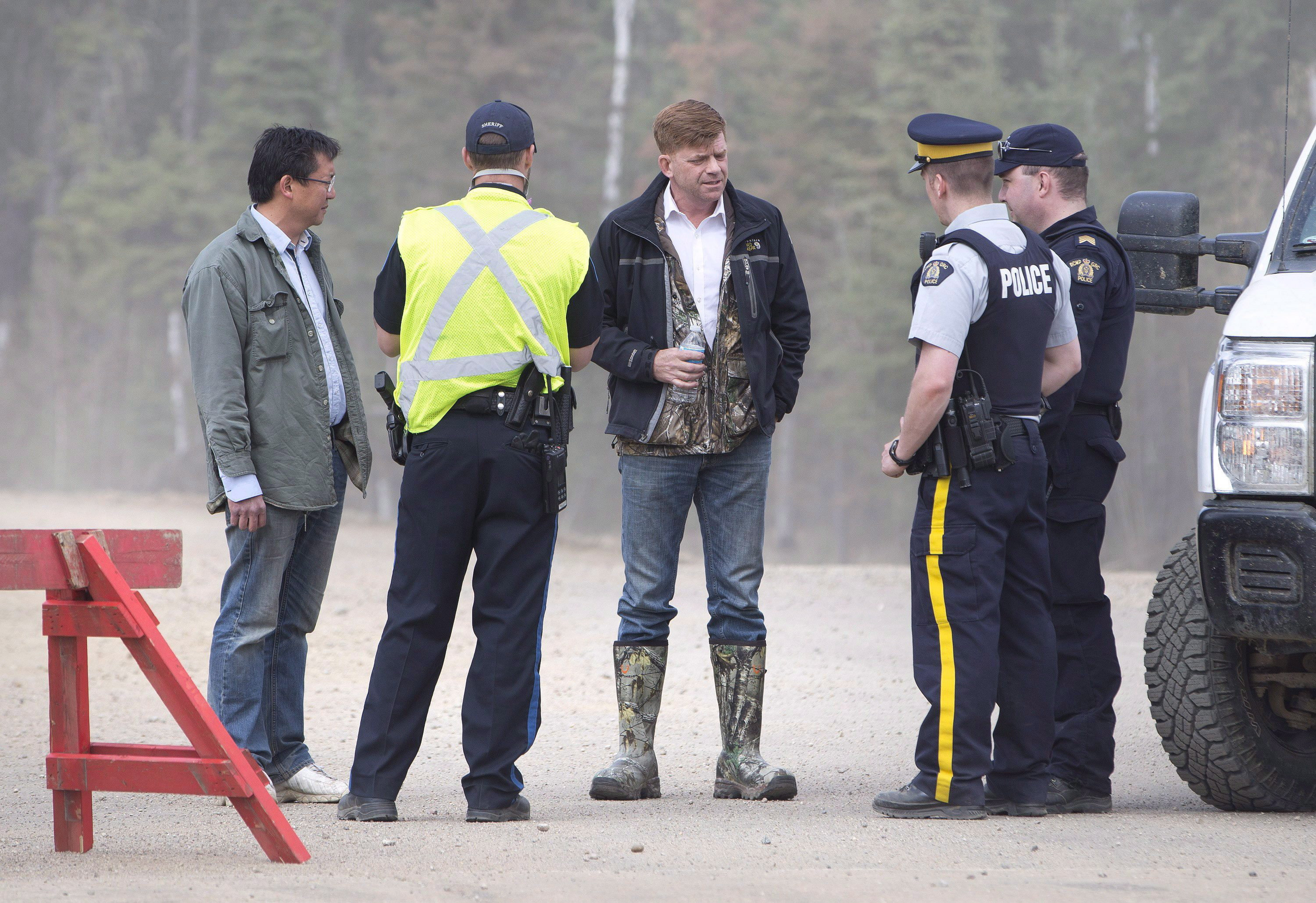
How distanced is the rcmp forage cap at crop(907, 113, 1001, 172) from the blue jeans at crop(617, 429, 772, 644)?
1.20 metres

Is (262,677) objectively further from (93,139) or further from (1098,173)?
(93,139)

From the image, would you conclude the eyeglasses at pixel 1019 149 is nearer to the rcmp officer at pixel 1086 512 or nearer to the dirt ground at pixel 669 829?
the rcmp officer at pixel 1086 512

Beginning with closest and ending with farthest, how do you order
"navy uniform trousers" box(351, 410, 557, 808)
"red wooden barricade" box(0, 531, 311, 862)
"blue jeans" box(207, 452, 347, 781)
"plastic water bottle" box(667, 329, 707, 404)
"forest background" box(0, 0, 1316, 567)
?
"red wooden barricade" box(0, 531, 311, 862) < "navy uniform trousers" box(351, 410, 557, 808) < "blue jeans" box(207, 452, 347, 781) < "plastic water bottle" box(667, 329, 707, 404) < "forest background" box(0, 0, 1316, 567)

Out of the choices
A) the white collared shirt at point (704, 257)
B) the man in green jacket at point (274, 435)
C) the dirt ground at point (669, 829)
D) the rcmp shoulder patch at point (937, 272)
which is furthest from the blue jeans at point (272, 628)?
the rcmp shoulder patch at point (937, 272)

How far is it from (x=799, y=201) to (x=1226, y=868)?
2846 centimetres

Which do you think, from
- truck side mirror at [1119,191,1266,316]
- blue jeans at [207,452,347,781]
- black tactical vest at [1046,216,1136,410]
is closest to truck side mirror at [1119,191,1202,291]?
truck side mirror at [1119,191,1266,316]

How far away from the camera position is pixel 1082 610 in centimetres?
491

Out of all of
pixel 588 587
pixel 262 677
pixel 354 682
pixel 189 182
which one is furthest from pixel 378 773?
pixel 189 182

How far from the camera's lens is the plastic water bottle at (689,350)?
4.93 meters

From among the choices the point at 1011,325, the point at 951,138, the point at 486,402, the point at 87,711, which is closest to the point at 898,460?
the point at 1011,325

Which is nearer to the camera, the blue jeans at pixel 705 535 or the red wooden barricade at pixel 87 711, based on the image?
the red wooden barricade at pixel 87 711

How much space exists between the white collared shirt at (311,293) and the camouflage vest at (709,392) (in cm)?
107

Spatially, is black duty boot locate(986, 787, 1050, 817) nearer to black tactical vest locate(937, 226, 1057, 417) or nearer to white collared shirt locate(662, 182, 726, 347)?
black tactical vest locate(937, 226, 1057, 417)

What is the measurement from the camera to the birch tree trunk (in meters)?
32.9
